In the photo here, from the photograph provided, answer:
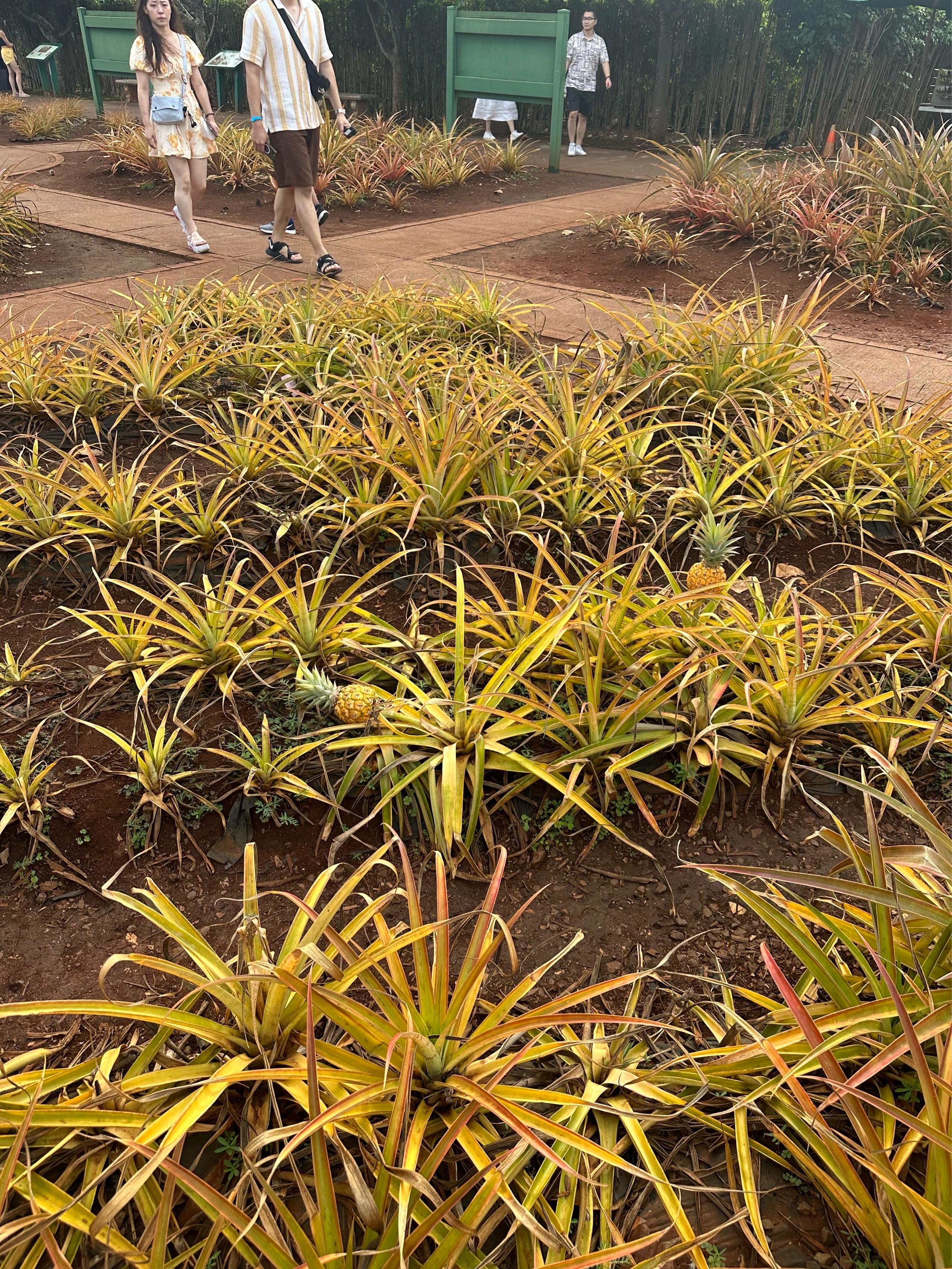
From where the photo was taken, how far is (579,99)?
12.7 m

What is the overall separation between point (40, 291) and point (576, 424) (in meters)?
4.50

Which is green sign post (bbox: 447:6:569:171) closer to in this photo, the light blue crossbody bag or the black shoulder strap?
the black shoulder strap

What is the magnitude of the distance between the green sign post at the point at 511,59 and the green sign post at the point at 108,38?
15.4 feet

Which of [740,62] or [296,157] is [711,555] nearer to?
[296,157]

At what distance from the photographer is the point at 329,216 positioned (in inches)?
352

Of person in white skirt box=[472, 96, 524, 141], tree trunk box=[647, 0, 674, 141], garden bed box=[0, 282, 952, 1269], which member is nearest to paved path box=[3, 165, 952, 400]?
garden bed box=[0, 282, 952, 1269]

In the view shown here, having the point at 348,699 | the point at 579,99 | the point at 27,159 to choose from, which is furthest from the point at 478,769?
the point at 579,99

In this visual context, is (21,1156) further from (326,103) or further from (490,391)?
(326,103)

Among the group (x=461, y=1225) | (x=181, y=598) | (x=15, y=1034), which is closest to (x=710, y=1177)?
(x=461, y=1225)

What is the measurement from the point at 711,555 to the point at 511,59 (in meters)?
10.2

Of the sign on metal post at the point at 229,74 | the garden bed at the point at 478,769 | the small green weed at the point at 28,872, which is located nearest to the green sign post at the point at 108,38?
the sign on metal post at the point at 229,74

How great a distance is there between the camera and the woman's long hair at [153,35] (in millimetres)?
6168

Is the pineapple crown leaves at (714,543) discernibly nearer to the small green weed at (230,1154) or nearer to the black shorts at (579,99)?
the small green weed at (230,1154)

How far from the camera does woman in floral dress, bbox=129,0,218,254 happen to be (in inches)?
245
